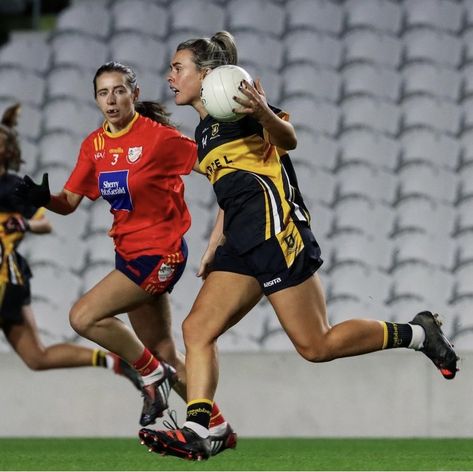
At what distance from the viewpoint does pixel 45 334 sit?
28.9ft

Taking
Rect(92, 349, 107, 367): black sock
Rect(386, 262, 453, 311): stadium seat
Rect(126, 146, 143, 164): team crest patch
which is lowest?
Rect(92, 349, 107, 367): black sock

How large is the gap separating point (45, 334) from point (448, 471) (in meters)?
4.64

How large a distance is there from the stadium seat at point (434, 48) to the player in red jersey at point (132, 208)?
5304 mm

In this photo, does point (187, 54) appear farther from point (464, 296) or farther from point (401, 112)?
point (401, 112)

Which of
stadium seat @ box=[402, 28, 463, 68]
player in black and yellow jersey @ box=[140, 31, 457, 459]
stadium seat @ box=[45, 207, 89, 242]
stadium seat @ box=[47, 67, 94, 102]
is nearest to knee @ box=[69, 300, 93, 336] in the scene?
player in black and yellow jersey @ box=[140, 31, 457, 459]

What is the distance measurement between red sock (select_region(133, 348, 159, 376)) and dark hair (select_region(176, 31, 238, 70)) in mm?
1442

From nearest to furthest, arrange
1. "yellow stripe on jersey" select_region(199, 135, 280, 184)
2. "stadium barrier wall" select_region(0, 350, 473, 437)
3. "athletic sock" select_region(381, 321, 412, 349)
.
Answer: "yellow stripe on jersey" select_region(199, 135, 280, 184), "athletic sock" select_region(381, 321, 412, 349), "stadium barrier wall" select_region(0, 350, 473, 437)

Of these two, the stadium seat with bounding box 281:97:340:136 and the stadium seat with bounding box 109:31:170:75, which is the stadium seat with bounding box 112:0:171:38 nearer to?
the stadium seat with bounding box 109:31:170:75

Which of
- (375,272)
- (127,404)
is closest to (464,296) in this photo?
(375,272)

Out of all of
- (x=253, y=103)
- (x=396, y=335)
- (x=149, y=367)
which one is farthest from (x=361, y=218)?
(x=253, y=103)

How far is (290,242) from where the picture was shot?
Answer: 15.4ft

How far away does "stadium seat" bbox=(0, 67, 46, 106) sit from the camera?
1073 cm

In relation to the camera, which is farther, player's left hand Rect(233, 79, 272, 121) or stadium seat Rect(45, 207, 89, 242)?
stadium seat Rect(45, 207, 89, 242)

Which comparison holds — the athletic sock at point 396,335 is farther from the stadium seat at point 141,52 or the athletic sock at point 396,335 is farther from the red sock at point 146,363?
the stadium seat at point 141,52
